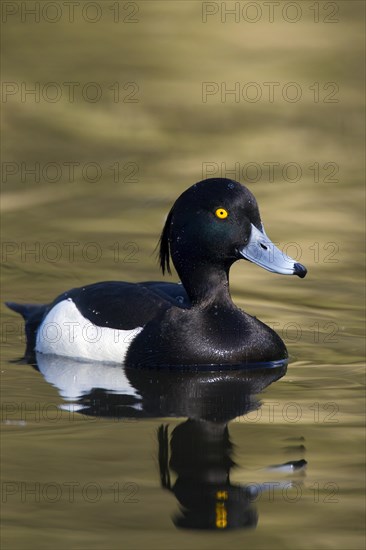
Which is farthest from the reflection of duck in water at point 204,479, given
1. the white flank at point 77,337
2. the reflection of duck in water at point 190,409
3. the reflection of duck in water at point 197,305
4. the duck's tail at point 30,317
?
the duck's tail at point 30,317

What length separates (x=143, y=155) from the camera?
14227mm

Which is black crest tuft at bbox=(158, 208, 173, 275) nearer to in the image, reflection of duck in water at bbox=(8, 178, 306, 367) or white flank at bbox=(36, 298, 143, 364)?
reflection of duck in water at bbox=(8, 178, 306, 367)

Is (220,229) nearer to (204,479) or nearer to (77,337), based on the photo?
(77,337)

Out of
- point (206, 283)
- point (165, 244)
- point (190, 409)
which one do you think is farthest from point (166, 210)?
point (190, 409)

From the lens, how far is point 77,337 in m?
9.33

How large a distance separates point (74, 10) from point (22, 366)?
1017cm

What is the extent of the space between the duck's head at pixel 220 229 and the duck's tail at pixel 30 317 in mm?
1312

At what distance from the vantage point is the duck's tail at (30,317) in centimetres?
967

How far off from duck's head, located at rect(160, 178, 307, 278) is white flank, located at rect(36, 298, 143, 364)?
2.16ft

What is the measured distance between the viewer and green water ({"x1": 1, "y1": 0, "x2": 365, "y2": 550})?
631 centimetres

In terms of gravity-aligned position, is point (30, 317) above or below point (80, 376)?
above

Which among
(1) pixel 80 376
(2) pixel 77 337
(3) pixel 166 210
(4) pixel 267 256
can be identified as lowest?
(1) pixel 80 376

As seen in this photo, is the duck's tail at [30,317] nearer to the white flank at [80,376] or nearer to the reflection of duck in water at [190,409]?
the white flank at [80,376]

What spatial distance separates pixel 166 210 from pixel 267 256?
3842 millimetres
